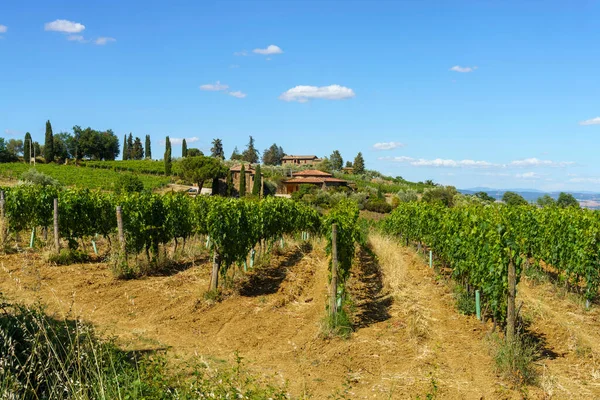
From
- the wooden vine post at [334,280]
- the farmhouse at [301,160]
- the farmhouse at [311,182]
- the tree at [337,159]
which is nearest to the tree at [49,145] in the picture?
the farmhouse at [311,182]

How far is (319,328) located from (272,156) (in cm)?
10942

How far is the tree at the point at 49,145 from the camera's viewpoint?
74.1 meters

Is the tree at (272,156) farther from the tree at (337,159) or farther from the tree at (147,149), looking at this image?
the tree at (147,149)

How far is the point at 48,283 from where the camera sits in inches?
424

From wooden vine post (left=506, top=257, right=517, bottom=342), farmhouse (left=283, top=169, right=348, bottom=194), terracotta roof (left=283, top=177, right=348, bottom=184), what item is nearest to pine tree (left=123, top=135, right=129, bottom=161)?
farmhouse (left=283, top=169, right=348, bottom=194)

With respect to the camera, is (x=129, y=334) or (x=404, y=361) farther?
(x=129, y=334)

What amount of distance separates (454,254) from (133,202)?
28.2 feet

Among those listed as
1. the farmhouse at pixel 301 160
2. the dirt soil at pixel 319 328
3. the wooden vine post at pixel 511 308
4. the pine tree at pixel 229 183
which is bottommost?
the dirt soil at pixel 319 328

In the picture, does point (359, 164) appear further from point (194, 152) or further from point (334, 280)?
point (334, 280)

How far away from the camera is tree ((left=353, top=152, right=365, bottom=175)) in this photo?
96375mm

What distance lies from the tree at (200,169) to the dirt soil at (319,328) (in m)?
43.2

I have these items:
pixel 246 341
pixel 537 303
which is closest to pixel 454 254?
pixel 537 303

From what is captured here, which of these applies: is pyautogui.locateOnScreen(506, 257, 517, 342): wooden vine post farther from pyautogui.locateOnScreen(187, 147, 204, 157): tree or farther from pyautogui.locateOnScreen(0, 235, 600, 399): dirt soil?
pyautogui.locateOnScreen(187, 147, 204, 157): tree

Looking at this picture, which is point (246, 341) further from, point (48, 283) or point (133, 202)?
point (133, 202)
